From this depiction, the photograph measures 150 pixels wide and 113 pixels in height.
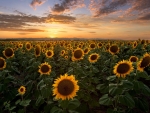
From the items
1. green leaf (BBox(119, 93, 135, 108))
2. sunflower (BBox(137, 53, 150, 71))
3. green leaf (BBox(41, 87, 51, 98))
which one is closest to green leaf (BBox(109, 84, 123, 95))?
green leaf (BBox(119, 93, 135, 108))

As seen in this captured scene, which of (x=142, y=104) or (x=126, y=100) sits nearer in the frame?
(x=126, y=100)

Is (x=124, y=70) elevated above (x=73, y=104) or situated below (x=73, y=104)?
above

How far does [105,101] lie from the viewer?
4.78m

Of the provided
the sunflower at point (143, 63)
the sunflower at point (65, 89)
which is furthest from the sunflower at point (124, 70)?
the sunflower at point (65, 89)

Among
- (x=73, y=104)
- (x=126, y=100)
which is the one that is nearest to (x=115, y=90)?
(x=126, y=100)

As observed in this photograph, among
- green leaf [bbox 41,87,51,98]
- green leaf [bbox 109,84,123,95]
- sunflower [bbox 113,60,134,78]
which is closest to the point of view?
green leaf [bbox 109,84,123,95]

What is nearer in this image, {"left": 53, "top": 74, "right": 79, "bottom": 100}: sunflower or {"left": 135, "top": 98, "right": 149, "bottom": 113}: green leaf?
{"left": 53, "top": 74, "right": 79, "bottom": 100}: sunflower

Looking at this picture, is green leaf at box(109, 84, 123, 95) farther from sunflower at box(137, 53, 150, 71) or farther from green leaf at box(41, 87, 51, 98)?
green leaf at box(41, 87, 51, 98)

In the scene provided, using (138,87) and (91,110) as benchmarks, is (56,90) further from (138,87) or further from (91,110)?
(91,110)

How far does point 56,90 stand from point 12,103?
141 inches

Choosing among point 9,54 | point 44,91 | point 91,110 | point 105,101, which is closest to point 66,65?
point 9,54

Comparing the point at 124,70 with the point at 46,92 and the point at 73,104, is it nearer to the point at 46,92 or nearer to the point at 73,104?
the point at 73,104

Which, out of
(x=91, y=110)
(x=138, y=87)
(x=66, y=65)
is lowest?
(x=91, y=110)

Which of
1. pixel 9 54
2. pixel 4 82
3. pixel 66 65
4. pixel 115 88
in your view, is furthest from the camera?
pixel 66 65
